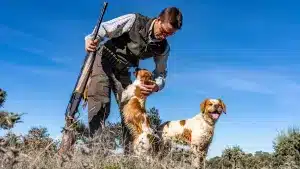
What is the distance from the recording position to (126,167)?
5051 mm

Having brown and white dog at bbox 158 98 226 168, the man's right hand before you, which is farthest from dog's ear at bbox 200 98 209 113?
the man's right hand

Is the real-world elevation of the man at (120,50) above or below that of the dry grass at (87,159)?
above

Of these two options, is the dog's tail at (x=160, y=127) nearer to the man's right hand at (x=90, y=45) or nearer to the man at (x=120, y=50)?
the man at (x=120, y=50)

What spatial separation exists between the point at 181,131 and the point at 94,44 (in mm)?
2239

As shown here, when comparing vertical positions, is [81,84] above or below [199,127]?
above

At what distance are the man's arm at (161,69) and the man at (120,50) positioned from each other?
16 millimetres

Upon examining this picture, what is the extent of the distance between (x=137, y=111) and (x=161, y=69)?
826mm

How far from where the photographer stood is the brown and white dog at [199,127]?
8102mm

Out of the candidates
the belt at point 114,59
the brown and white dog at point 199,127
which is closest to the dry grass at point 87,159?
the belt at point 114,59

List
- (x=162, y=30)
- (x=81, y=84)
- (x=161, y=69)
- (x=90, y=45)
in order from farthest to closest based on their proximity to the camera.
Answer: (x=161, y=69) → (x=81, y=84) → (x=162, y=30) → (x=90, y=45)

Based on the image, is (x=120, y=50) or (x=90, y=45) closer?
(x=90, y=45)

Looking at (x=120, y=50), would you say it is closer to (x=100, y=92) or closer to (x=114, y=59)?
(x=114, y=59)

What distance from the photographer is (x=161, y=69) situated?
25.7 feet

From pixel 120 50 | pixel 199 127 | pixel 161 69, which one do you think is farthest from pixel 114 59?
pixel 199 127
